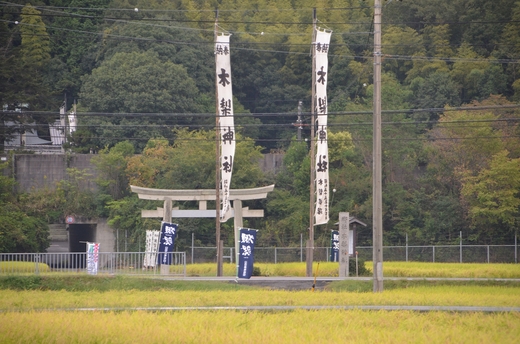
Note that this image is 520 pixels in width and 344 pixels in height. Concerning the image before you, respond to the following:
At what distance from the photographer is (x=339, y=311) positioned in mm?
19812

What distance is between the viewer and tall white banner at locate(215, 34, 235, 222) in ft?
109

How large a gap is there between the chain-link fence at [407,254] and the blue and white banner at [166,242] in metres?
8.55

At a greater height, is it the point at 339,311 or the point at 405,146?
the point at 405,146

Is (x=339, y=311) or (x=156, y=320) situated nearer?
(x=156, y=320)

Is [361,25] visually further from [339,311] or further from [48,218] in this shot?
[339,311]

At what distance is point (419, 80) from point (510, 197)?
1516 cm

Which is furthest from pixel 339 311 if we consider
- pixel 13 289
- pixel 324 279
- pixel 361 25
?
pixel 361 25

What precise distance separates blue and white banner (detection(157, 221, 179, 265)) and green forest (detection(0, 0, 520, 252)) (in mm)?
5652

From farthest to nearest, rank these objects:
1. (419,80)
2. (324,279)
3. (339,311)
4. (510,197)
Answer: (419,80) → (510,197) → (324,279) → (339,311)

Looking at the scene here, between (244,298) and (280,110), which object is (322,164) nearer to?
(244,298)

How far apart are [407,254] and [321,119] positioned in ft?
38.9

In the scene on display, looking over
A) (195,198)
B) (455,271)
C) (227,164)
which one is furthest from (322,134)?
(455,271)

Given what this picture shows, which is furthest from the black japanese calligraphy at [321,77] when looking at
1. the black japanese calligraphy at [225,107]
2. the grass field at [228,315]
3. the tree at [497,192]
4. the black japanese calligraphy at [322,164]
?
the tree at [497,192]

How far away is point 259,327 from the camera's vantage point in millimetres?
17344
